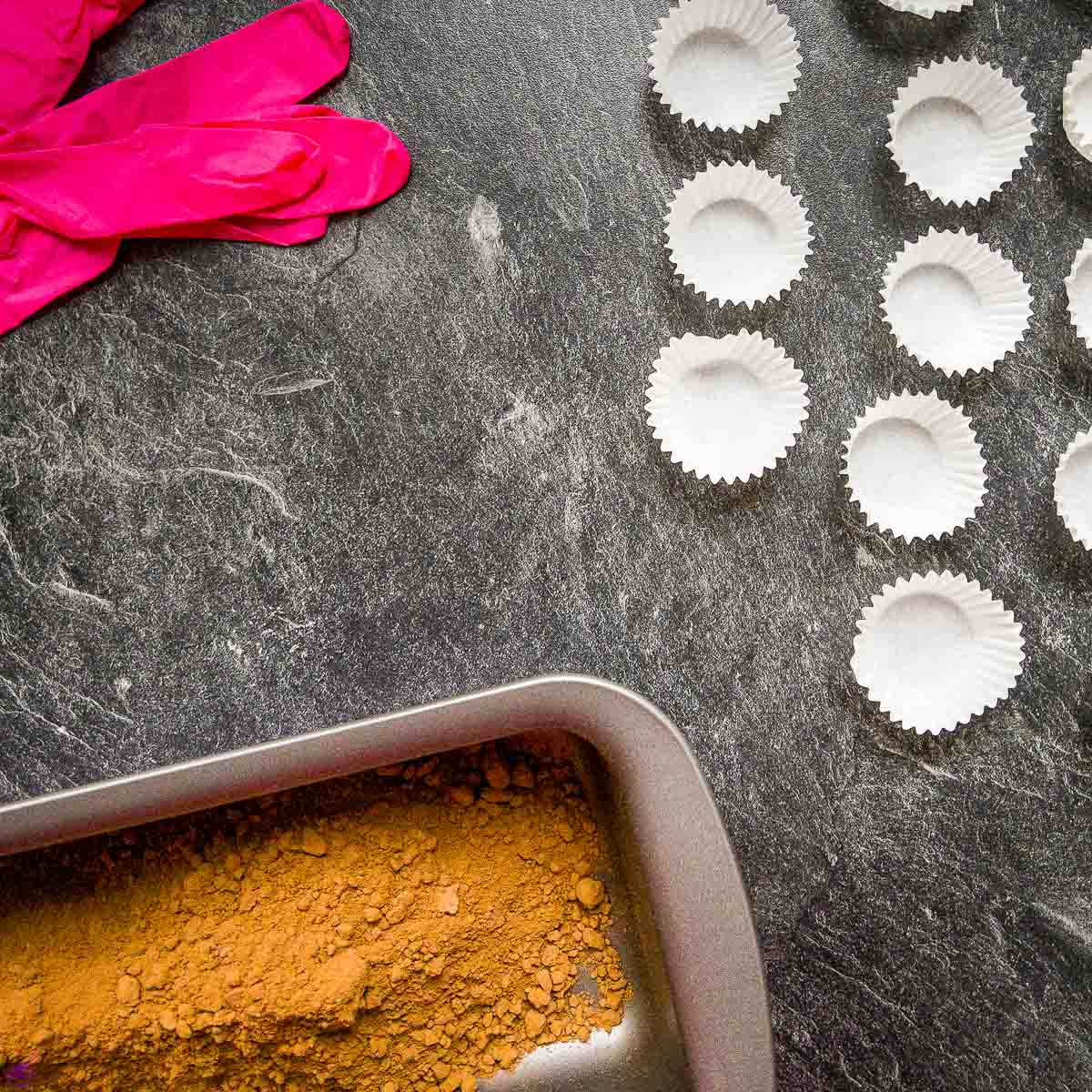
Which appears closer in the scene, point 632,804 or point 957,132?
point 632,804

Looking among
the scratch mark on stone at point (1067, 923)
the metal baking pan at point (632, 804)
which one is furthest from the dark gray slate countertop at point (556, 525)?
the metal baking pan at point (632, 804)

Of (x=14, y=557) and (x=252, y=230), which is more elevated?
(x=252, y=230)

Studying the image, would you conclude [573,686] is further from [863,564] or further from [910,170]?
[910,170]

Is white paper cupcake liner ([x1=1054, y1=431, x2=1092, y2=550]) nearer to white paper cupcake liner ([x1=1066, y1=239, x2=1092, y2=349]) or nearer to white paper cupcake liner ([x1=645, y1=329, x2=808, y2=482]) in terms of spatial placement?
white paper cupcake liner ([x1=1066, y1=239, x2=1092, y2=349])

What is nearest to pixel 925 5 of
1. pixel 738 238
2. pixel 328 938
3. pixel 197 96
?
pixel 738 238

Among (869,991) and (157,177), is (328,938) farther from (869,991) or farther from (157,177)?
(157,177)

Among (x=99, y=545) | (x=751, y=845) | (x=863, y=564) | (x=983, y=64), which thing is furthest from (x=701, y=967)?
(x=983, y=64)

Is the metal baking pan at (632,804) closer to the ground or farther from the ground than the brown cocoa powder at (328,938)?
farther from the ground

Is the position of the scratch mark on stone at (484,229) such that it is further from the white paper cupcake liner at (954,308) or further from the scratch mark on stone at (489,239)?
the white paper cupcake liner at (954,308)
